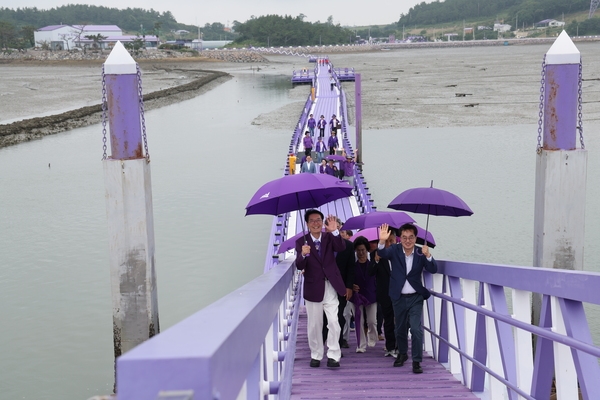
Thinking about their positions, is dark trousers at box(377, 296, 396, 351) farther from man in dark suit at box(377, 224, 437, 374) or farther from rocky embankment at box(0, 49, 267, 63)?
rocky embankment at box(0, 49, 267, 63)

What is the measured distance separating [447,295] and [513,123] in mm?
27720

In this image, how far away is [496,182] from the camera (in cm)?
1914

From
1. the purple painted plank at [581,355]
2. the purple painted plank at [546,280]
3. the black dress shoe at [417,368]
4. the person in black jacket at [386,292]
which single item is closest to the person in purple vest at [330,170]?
the person in black jacket at [386,292]

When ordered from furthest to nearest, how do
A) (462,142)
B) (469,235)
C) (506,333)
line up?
(462,142), (469,235), (506,333)

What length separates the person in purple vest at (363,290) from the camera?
597 cm

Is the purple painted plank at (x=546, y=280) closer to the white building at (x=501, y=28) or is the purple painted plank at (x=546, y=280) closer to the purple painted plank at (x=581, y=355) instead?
the purple painted plank at (x=581, y=355)

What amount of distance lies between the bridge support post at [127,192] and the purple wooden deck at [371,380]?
214 cm

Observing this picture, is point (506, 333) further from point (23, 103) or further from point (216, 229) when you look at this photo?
point (23, 103)

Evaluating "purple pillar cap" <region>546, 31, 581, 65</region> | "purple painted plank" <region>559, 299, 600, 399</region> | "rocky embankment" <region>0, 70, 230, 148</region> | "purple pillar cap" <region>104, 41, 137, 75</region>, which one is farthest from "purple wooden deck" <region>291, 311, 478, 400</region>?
"rocky embankment" <region>0, 70, 230, 148</region>

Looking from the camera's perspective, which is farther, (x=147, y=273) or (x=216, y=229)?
(x=216, y=229)

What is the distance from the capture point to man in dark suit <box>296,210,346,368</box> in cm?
528

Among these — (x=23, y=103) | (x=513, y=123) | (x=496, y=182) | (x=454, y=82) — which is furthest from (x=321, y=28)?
(x=496, y=182)

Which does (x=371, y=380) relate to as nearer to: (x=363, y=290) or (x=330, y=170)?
(x=363, y=290)

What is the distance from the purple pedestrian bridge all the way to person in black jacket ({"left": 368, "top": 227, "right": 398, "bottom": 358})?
144 millimetres
